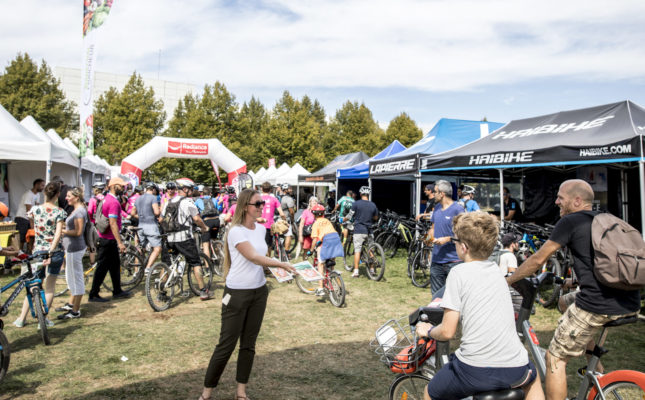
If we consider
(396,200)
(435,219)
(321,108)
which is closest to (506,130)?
(435,219)

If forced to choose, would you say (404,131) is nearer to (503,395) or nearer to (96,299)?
(96,299)

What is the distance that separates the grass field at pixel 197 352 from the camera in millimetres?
3609

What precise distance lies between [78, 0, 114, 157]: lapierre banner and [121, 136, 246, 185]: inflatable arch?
604 centimetres

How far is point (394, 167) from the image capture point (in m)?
11.0

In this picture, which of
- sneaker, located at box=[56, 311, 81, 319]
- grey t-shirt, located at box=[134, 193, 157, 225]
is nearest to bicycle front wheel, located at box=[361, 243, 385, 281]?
grey t-shirt, located at box=[134, 193, 157, 225]

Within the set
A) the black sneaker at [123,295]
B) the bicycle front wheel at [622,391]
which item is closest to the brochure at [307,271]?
the bicycle front wheel at [622,391]

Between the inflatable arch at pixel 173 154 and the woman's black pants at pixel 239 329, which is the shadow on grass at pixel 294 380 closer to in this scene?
the woman's black pants at pixel 239 329

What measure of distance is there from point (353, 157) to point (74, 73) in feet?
191

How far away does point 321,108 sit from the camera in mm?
45344

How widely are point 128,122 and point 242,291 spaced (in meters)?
32.8

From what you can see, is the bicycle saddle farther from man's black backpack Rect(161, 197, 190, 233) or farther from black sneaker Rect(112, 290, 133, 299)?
black sneaker Rect(112, 290, 133, 299)

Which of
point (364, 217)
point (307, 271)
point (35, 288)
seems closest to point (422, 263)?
point (364, 217)

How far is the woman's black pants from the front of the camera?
3.09 metres

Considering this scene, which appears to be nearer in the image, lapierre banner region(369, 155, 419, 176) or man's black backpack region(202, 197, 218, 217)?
man's black backpack region(202, 197, 218, 217)
